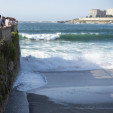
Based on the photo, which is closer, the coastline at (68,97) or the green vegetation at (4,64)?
the green vegetation at (4,64)

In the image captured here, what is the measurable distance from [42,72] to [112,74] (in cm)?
383

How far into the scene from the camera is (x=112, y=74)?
13.5 metres

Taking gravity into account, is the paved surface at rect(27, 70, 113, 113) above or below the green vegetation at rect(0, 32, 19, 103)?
below

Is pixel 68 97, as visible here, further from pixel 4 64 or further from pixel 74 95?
pixel 4 64

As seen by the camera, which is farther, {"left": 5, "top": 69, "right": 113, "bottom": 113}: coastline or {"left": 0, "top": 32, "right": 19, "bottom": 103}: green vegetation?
{"left": 5, "top": 69, "right": 113, "bottom": 113}: coastline

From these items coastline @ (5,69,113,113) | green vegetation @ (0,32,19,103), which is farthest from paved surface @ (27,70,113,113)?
green vegetation @ (0,32,19,103)

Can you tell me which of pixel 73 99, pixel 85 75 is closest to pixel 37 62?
pixel 85 75

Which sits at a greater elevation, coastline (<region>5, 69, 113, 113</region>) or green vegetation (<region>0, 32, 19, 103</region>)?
green vegetation (<region>0, 32, 19, 103</region>)

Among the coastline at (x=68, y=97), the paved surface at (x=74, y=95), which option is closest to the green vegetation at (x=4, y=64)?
the coastline at (x=68, y=97)

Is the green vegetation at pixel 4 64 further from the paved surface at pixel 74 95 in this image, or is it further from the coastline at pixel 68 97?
the paved surface at pixel 74 95

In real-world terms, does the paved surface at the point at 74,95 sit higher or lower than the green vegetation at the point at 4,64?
lower

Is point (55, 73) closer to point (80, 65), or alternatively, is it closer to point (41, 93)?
point (80, 65)

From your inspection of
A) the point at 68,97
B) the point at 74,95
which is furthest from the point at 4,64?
the point at 74,95

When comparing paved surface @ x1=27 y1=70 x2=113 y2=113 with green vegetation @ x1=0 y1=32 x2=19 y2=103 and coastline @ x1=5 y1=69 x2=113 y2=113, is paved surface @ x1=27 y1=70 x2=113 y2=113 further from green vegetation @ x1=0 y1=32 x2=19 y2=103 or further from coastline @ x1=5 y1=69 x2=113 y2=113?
green vegetation @ x1=0 y1=32 x2=19 y2=103
